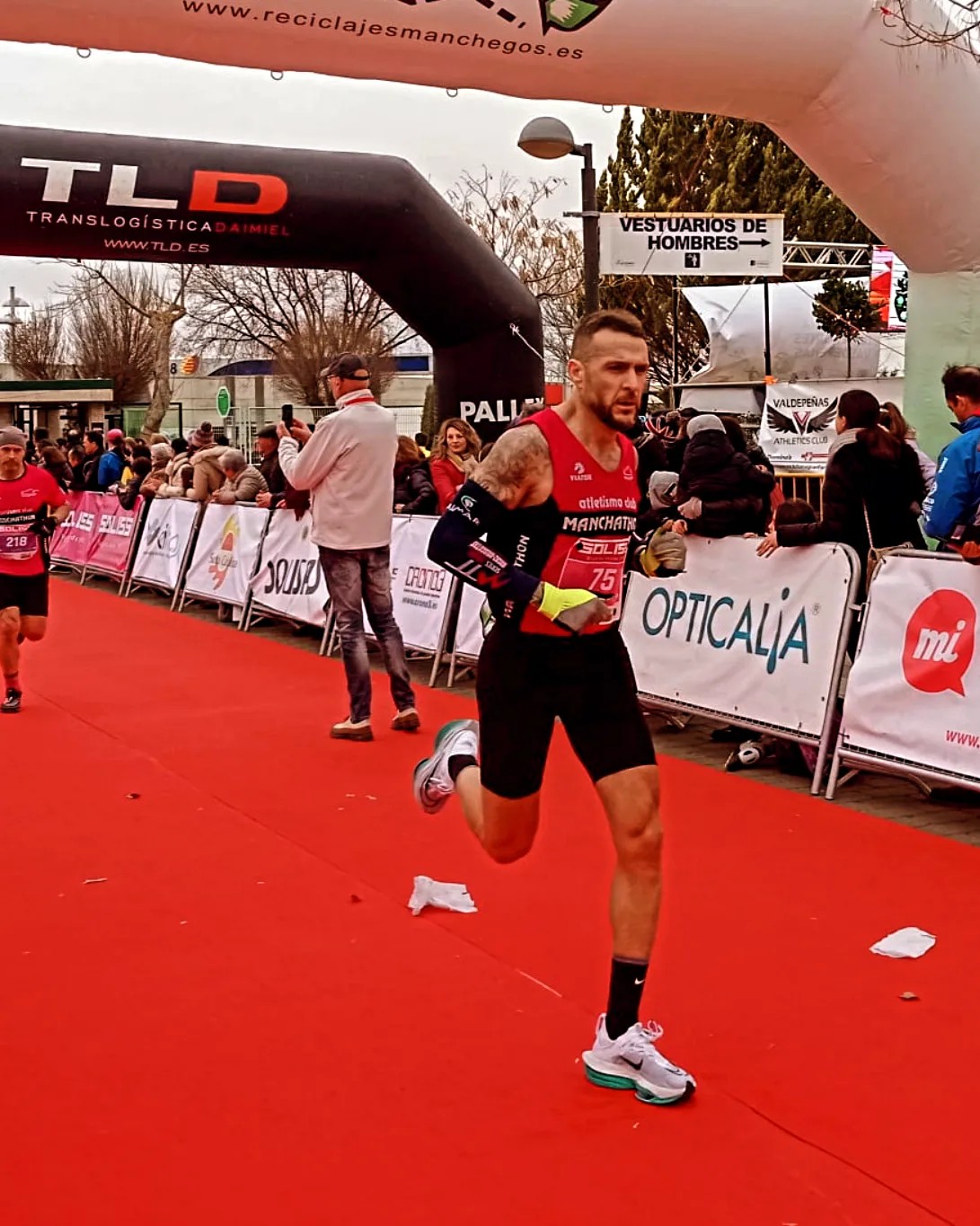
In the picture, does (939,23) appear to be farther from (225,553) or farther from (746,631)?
(225,553)

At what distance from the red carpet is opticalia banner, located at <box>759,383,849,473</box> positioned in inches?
517

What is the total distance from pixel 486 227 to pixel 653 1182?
3914cm

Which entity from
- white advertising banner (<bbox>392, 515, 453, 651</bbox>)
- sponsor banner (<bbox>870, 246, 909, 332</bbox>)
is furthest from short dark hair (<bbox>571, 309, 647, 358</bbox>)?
sponsor banner (<bbox>870, 246, 909, 332</bbox>)

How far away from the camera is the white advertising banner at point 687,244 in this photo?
12.0 meters

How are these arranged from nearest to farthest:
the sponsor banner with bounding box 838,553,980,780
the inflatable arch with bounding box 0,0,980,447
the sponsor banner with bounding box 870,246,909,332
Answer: the sponsor banner with bounding box 838,553,980,780
the inflatable arch with bounding box 0,0,980,447
the sponsor banner with bounding box 870,246,909,332

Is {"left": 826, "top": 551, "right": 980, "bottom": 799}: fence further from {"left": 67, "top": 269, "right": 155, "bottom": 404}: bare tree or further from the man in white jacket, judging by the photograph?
{"left": 67, "top": 269, "right": 155, "bottom": 404}: bare tree

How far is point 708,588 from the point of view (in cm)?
806

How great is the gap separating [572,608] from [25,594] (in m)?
6.51

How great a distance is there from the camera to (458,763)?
4.67 metres

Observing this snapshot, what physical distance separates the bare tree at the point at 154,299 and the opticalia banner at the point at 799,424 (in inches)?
827

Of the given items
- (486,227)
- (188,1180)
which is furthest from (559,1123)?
(486,227)

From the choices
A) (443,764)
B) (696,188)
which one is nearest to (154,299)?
(696,188)

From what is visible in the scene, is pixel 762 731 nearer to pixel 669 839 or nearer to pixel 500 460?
pixel 669 839

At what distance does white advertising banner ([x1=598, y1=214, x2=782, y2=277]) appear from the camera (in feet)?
39.3
